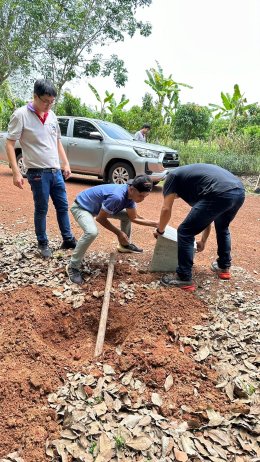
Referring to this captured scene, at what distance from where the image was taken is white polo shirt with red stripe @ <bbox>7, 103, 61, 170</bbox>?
370cm

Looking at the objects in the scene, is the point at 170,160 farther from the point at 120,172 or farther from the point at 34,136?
the point at 34,136

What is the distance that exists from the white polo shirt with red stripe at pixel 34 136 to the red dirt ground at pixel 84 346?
1.39m

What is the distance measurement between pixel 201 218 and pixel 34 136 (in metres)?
2.00

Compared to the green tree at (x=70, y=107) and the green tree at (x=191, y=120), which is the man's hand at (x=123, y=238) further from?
the green tree at (x=191, y=120)

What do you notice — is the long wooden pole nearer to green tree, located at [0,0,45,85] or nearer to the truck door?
the truck door

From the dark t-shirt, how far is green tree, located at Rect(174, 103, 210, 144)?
1929cm

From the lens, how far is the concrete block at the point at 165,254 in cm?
387

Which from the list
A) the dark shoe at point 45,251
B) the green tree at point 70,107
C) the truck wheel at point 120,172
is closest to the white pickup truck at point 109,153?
the truck wheel at point 120,172

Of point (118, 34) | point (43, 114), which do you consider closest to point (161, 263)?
point (43, 114)

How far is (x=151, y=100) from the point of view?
1969cm

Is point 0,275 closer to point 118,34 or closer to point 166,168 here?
point 166,168

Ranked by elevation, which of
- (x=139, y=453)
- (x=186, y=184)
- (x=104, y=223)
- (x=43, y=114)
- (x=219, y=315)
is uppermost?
(x=43, y=114)

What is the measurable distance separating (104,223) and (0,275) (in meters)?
1.35

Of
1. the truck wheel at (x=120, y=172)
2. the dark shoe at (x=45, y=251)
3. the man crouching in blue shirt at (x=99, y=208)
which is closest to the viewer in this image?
the man crouching in blue shirt at (x=99, y=208)
